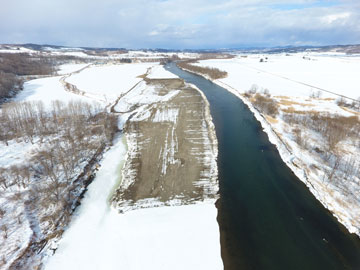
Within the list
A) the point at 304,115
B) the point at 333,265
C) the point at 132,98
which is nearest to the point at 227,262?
the point at 333,265

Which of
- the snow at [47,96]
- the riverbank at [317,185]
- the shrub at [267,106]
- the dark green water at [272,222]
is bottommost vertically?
the dark green water at [272,222]

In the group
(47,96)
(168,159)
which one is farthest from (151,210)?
(47,96)

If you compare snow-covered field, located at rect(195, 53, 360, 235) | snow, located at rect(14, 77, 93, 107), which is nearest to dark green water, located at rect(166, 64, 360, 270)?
snow-covered field, located at rect(195, 53, 360, 235)

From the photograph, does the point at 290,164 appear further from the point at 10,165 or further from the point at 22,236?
the point at 10,165

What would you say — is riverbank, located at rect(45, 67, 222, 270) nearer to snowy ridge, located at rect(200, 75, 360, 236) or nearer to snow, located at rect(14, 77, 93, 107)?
snowy ridge, located at rect(200, 75, 360, 236)

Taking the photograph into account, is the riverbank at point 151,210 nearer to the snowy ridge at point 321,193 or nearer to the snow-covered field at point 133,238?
the snow-covered field at point 133,238

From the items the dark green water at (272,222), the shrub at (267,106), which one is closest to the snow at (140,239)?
the dark green water at (272,222)
